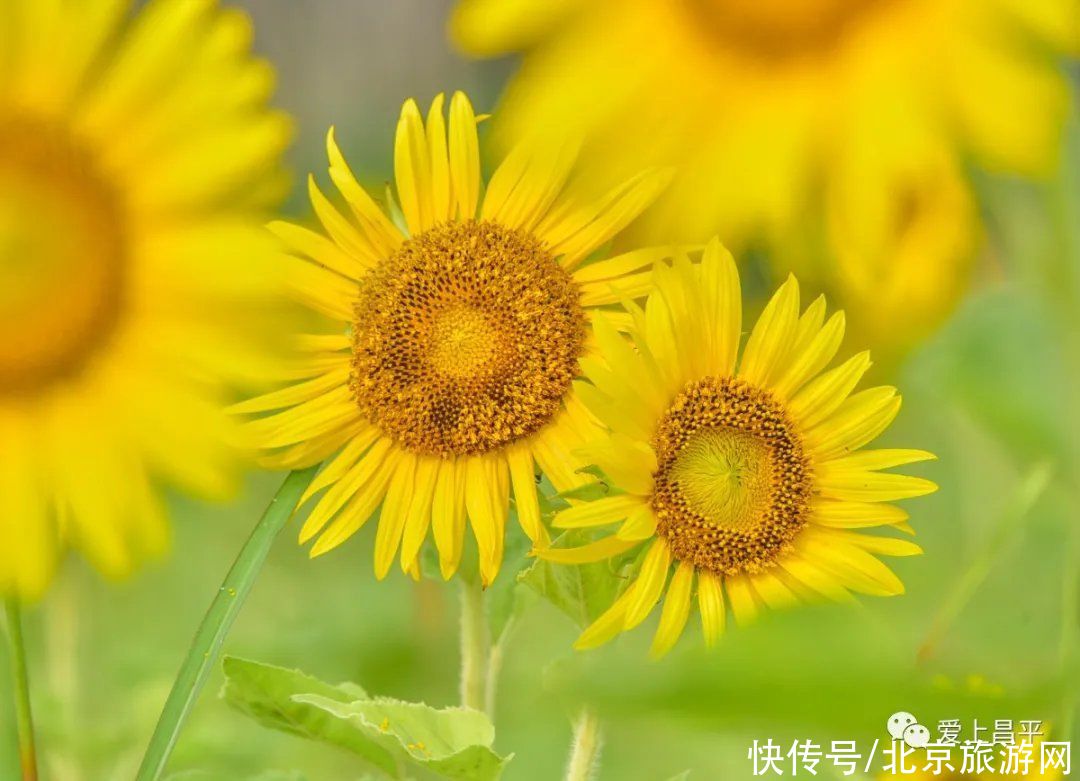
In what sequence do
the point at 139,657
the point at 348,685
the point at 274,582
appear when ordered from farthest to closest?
the point at 274,582 < the point at 139,657 < the point at 348,685

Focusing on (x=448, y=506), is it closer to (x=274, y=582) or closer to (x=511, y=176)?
(x=511, y=176)

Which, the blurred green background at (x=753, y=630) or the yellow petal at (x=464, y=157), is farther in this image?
the yellow petal at (x=464, y=157)

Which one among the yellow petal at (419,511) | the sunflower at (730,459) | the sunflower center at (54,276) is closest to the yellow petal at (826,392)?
the sunflower at (730,459)

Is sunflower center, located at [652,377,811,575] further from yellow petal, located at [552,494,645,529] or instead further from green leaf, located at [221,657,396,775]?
green leaf, located at [221,657,396,775]

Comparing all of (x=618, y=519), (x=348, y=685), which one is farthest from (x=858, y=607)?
(x=348, y=685)

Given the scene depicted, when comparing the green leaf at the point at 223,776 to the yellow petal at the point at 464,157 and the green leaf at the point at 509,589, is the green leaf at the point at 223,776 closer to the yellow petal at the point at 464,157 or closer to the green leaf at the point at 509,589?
the green leaf at the point at 509,589
